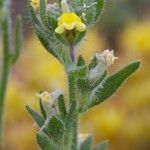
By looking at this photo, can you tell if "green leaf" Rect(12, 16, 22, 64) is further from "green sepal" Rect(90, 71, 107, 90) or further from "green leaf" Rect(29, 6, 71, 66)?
"green sepal" Rect(90, 71, 107, 90)

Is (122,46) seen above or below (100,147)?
above

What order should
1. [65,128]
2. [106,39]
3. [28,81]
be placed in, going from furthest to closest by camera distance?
[106,39], [28,81], [65,128]

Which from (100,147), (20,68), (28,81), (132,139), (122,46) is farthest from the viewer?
(122,46)

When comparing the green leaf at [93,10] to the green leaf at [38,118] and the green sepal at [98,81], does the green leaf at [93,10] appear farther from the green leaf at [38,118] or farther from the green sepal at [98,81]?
the green leaf at [38,118]

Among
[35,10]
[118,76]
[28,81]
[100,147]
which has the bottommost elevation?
[100,147]

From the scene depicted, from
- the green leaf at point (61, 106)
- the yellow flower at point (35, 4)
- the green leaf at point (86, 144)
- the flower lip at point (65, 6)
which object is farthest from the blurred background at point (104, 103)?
the flower lip at point (65, 6)

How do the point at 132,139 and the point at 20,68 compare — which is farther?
the point at 20,68

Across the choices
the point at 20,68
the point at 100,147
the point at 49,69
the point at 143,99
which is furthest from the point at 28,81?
the point at 100,147

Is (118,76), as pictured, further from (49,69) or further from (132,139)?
(49,69)
